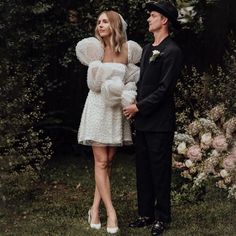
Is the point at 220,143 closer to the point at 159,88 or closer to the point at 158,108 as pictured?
the point at 158,108

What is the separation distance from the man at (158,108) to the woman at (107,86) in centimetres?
16

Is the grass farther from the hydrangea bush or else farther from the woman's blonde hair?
the woman's blonde hair

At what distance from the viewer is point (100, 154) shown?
5949 millimetres

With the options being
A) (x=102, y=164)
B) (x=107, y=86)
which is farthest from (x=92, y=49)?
(x=102, y=164)

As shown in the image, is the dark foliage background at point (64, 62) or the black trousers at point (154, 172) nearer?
the black trousers at point (154, 172)

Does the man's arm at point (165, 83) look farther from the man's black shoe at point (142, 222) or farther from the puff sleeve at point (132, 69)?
the man's black shoe at point (142, 222)

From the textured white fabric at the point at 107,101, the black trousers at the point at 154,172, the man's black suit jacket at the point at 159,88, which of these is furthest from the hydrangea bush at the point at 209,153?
the textured white fabric at the point at 107,101

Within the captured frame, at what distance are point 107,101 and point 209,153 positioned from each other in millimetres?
1546

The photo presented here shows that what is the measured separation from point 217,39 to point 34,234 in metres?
4.93

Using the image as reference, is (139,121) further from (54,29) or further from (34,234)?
(54,29)

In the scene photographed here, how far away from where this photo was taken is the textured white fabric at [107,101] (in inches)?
226

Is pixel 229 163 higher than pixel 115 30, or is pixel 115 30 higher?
pixel 115 30

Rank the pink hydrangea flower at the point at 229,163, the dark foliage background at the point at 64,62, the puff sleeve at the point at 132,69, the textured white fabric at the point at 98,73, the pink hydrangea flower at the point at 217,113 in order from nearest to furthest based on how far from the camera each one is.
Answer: the textured white fabric at the point at 98,73 → the puff sleeve at the point at 132,69 → the pink hydrangea flower at the point at 229,163 → the pink hydrangea flower at the point at 217,113 → the dark foliage background at the point at 64,62

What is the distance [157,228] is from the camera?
5820mm
